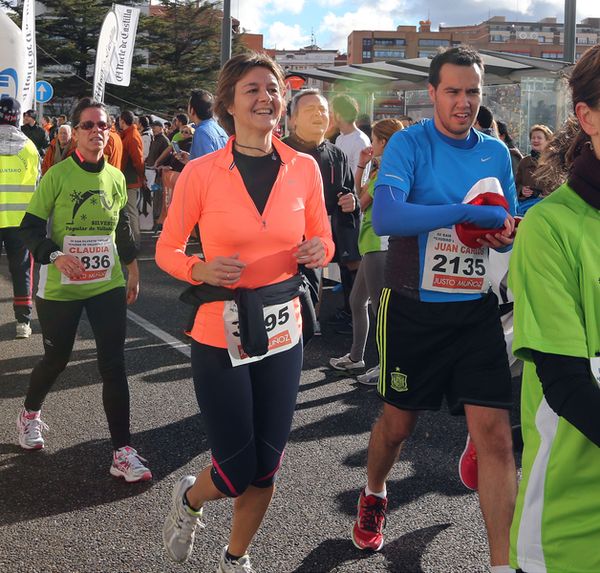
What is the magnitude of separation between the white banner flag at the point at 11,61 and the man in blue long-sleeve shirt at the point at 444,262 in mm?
11300

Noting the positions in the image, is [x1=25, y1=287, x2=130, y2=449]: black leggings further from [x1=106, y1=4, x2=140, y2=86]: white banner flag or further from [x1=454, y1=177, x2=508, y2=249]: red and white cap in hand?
[x1=106, y1=4, x2=140, y2=86]: white banner flag

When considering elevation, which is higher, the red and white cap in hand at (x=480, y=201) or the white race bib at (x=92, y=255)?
the red and white cap in hand at (x=480, y=201)

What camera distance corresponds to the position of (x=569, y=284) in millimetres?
1672

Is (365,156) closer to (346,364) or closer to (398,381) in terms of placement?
(346,364)

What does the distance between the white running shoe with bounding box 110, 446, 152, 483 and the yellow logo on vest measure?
1557 mm

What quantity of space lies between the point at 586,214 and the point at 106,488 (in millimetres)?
3157

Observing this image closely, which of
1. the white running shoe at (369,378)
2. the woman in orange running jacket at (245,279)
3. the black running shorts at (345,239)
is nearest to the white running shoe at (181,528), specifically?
the woman in orange running jacket at (245,279)

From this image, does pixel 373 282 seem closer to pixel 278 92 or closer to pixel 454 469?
pixel 454 469

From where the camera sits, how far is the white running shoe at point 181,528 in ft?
10.6

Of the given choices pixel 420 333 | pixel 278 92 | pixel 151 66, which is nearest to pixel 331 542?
pixel 420 333

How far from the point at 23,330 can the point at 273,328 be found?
5.23 meters

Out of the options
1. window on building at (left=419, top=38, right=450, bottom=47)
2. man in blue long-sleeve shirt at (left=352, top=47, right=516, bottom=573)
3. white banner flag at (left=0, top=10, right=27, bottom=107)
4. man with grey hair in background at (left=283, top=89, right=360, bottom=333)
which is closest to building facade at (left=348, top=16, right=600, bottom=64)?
window on building at (left=419, top=38, right=450, bottom=47)

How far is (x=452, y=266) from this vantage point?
3.28 metres

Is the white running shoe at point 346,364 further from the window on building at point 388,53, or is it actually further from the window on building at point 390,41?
the window on building at point 390,41
